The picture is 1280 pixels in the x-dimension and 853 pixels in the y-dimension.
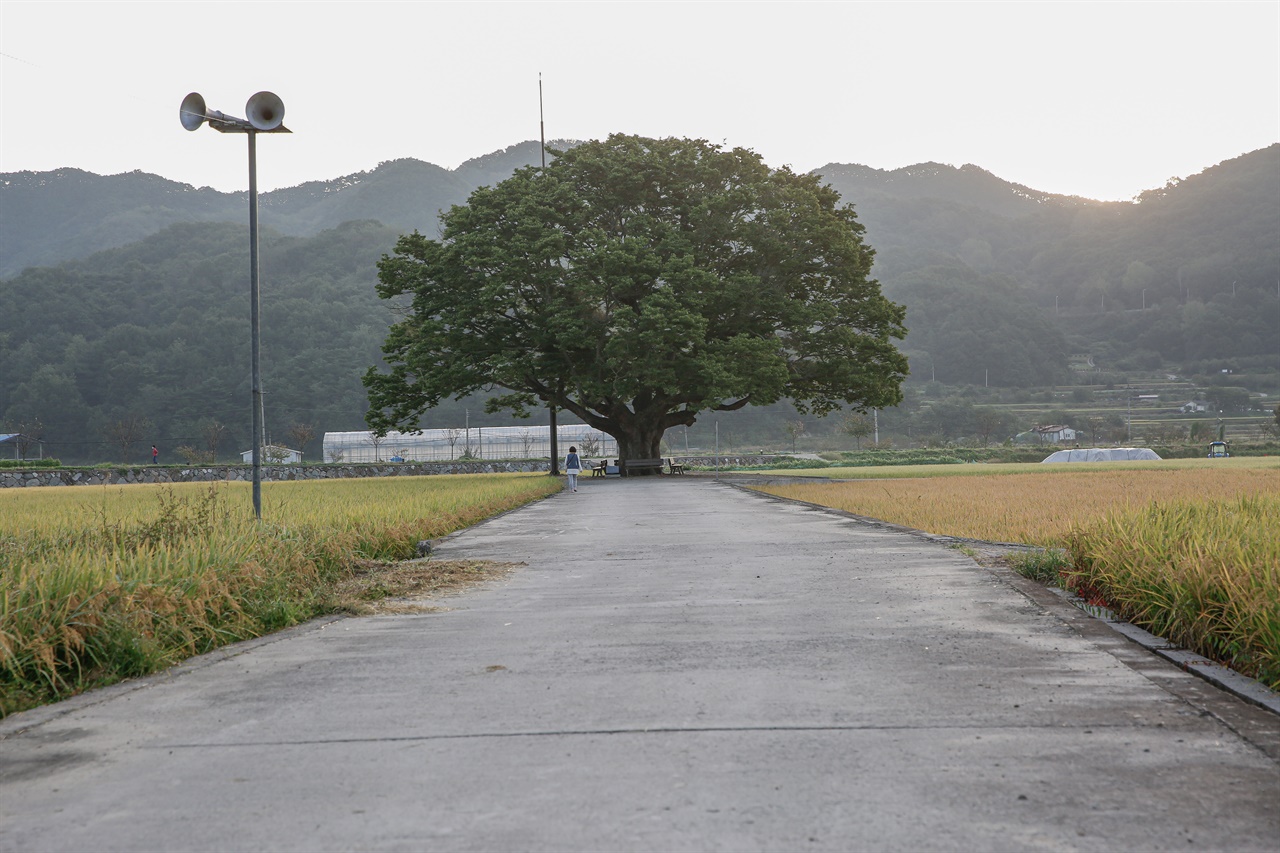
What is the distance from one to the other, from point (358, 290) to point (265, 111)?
9179cm

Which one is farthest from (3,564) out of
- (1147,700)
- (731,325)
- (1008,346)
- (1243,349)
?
(1243,349)

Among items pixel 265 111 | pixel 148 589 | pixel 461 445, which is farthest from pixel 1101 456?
pixel 148 589

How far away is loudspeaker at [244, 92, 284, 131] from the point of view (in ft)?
43.3

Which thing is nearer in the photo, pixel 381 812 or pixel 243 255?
pixel 381 812

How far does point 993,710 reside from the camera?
470 centimetres

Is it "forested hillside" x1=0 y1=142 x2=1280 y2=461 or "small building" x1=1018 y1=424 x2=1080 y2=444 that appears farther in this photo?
"small building" x1=1018 y1=424 x2=1080 y2=444

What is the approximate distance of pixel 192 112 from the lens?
→ 13039mm

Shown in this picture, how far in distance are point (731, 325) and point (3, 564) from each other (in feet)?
111

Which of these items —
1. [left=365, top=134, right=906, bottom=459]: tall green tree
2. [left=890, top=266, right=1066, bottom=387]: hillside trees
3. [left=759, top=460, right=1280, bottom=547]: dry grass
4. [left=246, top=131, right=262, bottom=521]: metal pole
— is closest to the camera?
[left=246, top=131, right=262, bottom=521]: metal pole

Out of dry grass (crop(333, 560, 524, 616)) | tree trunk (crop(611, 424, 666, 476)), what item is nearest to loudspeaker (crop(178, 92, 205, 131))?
dry grass (crop(333, 560, 524, 616))

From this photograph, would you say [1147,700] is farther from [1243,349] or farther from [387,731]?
[1243,349]

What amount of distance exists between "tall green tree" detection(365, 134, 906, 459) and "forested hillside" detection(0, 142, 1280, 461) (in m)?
11.4

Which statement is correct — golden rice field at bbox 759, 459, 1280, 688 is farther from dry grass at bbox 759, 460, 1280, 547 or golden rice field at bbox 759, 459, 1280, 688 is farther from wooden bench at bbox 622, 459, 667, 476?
wooden bench at bbox 622, 459, 667, 476

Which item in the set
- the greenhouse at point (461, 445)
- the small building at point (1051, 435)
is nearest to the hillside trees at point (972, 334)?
the small building at point (1051, 435)
